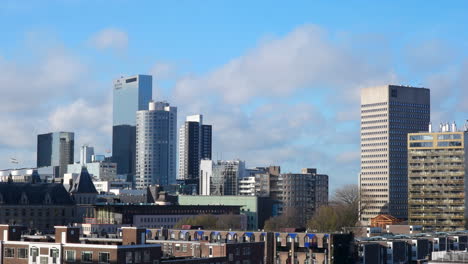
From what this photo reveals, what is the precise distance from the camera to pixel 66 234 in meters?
108

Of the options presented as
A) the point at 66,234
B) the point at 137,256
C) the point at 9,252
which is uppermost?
the point at 66,234

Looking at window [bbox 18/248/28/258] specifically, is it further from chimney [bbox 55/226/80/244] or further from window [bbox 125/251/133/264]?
window [bbox 125/251/133/264]

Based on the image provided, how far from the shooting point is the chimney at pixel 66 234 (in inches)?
→ 4237

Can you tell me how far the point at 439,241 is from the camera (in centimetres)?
16575

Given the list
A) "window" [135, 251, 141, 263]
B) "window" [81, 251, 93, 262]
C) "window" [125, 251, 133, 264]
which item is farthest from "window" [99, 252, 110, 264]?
"window" [135, 251, 141, 263]

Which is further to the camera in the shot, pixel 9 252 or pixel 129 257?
pixel 9 252

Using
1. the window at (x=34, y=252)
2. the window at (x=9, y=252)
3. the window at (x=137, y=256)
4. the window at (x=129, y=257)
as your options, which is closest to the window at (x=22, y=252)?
the window at (x=9, y=252)

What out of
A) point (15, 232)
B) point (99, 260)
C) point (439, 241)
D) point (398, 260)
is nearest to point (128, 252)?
point (99, 260)

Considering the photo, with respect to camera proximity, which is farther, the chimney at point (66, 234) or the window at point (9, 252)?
the window at point (9, 252)

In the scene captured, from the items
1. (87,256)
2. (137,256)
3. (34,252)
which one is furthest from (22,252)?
(137,256)

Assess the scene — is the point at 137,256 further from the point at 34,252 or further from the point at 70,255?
the point at 34,252

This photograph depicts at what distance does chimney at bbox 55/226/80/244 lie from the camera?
10762 cm

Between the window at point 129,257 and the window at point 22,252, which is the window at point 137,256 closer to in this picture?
the window at point 129,257

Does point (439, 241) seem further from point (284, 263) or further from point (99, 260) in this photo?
point (99, 260)
